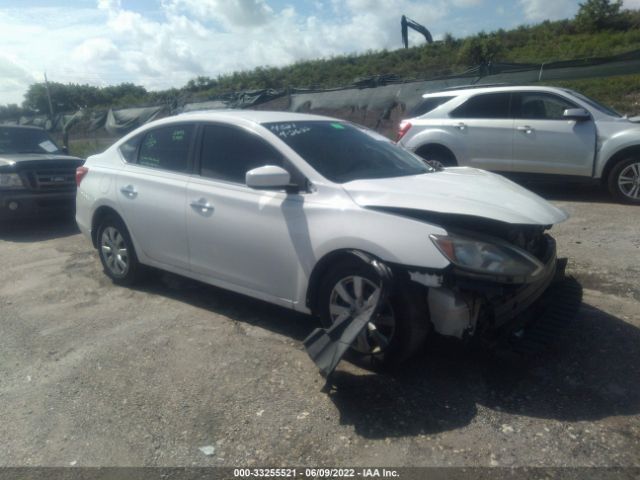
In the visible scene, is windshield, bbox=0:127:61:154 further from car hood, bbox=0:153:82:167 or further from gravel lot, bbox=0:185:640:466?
gravel lot, bbox=0:185:640:466

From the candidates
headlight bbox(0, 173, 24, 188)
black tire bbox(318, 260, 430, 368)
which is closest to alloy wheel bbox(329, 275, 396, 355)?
black tire bbox(318, 260, 430, 368)

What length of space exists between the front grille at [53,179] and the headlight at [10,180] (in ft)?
0.48

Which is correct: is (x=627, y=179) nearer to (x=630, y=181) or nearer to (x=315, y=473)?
(x=630, y=181)

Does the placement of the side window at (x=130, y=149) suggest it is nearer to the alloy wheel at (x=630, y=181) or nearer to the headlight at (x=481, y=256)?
the headlight at (x=481, y=256)

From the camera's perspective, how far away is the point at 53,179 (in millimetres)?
8328

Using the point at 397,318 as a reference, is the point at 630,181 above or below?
below

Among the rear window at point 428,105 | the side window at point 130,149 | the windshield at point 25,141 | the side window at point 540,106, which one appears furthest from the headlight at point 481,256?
the windshield at point 25,141

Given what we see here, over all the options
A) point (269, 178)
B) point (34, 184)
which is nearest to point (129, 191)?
point (269, 178)

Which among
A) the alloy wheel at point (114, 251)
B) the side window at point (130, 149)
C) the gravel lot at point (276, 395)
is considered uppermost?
the side window at point (130, 149)

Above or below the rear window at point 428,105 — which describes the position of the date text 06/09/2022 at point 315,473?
below

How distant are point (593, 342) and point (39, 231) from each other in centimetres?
764

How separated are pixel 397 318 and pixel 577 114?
5.81m

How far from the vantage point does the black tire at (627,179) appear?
24.8 feet

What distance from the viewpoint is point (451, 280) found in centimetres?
315
